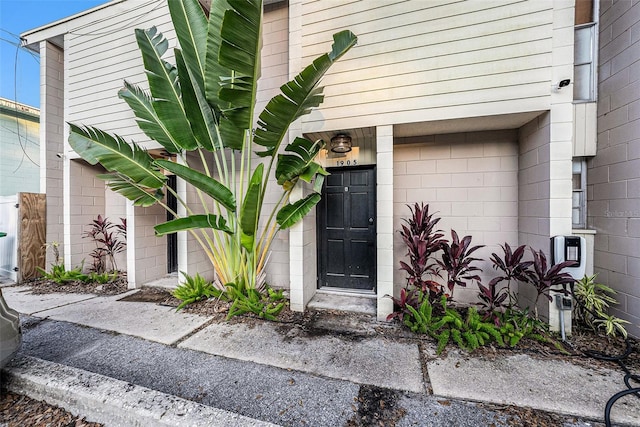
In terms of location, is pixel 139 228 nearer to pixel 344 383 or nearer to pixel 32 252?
pixel 32 252

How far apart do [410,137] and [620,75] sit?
2278 millimetres

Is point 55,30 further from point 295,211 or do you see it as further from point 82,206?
point 295,211

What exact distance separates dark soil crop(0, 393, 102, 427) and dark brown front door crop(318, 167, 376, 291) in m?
3.02

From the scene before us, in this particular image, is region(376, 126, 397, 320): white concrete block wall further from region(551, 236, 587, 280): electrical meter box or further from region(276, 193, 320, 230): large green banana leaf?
region(551, 236, 587, 280): electrical meter box

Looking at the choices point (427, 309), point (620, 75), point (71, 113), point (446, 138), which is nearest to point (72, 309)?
point (71, 113)

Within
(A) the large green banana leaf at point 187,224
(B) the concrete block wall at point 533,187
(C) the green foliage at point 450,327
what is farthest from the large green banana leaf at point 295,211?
(B) the concrete block wall at point 533,187

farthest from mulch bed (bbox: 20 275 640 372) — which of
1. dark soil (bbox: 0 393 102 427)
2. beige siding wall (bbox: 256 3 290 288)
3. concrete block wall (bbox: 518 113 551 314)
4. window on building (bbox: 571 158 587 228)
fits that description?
dark soil (bbox: 0 393 102 427)

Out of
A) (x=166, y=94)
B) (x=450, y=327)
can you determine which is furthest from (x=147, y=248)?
(x=450, y=327)

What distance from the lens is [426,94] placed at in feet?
9.78

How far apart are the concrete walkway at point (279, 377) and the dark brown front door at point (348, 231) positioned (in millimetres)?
1032

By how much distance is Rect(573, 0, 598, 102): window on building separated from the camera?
306cm

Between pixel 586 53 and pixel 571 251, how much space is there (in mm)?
2600

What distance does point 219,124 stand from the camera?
3.05m

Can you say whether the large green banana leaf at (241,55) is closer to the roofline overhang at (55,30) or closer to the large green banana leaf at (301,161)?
the large green banana leaf at (301,161)
